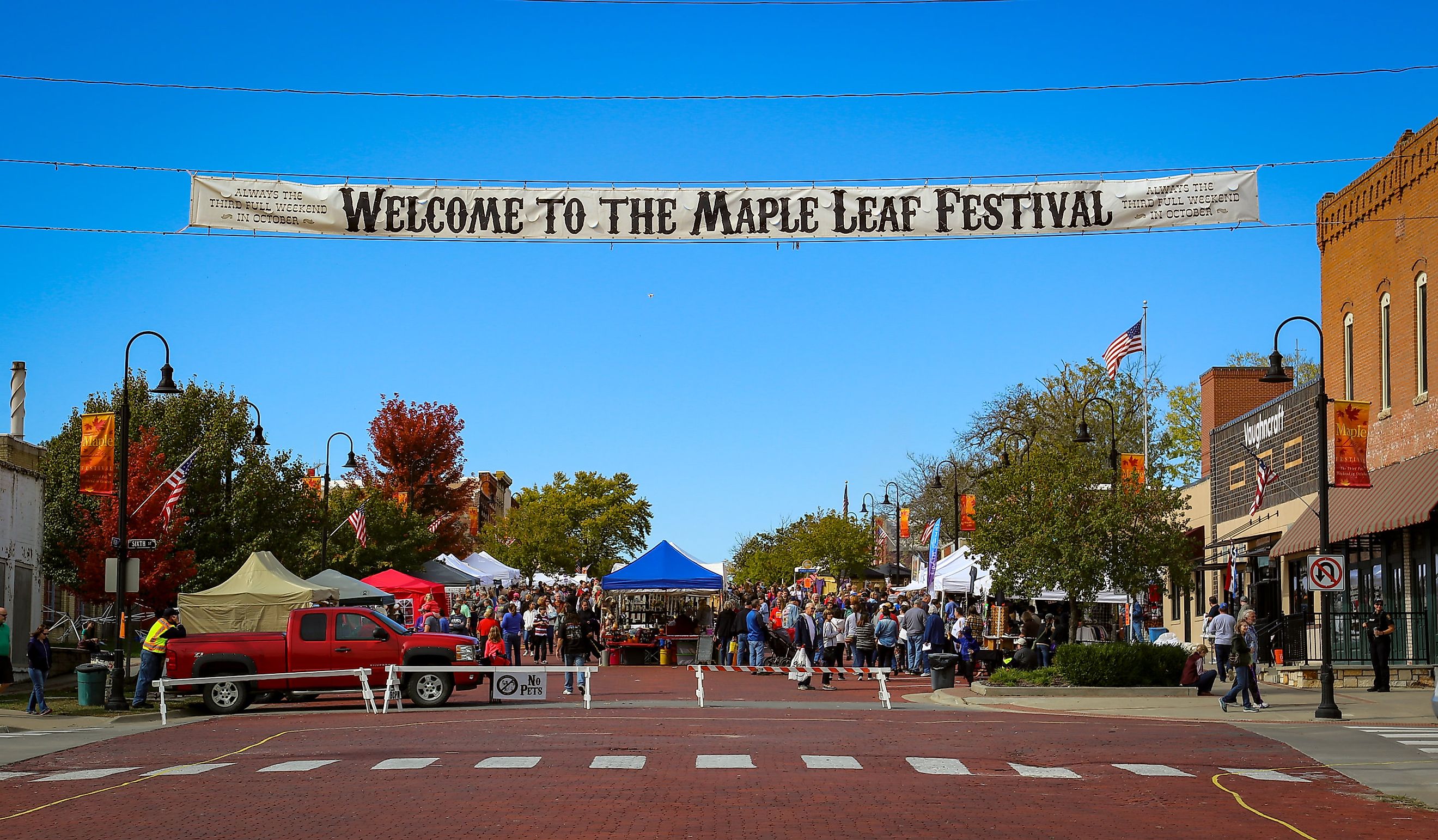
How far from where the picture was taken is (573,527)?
109500 mm

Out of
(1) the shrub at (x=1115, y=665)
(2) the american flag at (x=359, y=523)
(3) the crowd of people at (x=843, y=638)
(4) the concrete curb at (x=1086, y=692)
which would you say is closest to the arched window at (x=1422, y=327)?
(1) the shrub at (x=1115, y=665)

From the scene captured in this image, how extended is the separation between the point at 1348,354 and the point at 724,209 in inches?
809

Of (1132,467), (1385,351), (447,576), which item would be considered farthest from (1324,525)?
(447,576)

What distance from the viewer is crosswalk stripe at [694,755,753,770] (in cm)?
1460

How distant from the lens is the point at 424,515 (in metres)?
70.4

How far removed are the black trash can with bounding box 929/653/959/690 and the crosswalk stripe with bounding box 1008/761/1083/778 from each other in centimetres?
1128

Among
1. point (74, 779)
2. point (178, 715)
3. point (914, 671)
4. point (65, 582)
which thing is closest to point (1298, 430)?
point (914, 671)

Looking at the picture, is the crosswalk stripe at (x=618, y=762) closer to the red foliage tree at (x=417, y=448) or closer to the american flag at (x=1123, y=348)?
the american flag at (x=1123, y=348)

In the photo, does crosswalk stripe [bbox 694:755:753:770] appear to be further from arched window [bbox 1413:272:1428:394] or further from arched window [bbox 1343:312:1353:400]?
arched window [bbox 1343:312:1353:400]

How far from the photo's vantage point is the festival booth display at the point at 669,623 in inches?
1463

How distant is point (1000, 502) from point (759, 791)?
22030 mm

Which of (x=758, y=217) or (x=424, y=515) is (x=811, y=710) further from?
(x=424, y=515)

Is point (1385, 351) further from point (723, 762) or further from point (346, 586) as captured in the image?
point (346, 586)

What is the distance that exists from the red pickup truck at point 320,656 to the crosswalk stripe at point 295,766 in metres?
8.13
